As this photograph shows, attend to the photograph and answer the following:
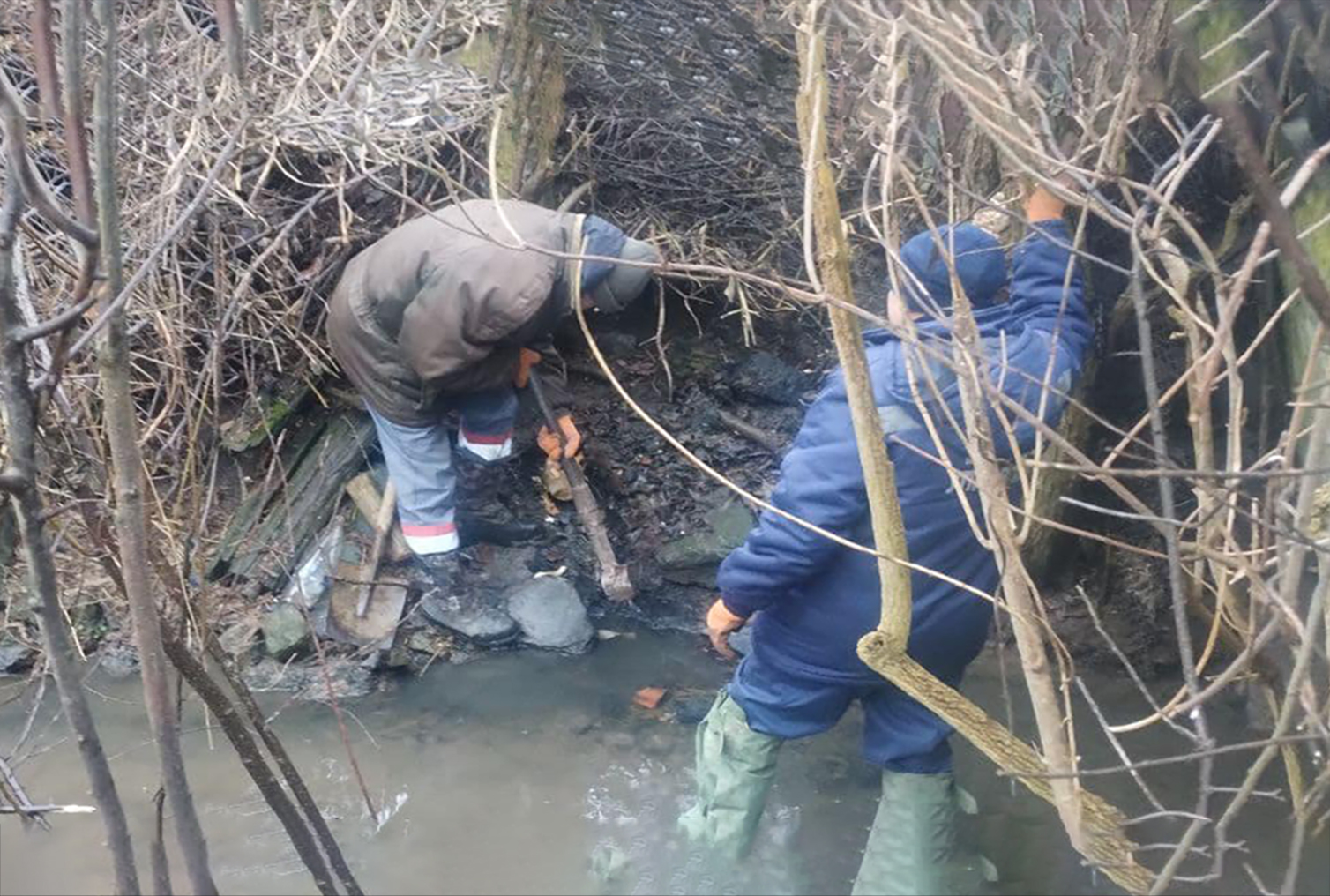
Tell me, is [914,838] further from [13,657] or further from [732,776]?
[13,657]

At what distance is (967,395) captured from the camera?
2047 millimetres

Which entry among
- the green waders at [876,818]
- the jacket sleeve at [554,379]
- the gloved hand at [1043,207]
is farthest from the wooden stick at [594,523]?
the gloved hand at [1043,207]

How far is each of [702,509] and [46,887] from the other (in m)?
3.02

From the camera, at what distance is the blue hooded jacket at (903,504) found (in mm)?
2865

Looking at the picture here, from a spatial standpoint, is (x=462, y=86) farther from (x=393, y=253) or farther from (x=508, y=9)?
(x=393, y=253)

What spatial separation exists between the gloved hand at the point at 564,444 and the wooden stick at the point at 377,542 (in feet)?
2.28

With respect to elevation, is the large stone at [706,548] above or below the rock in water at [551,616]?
above

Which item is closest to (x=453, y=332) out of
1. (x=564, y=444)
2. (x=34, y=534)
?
(x=564, y=444)

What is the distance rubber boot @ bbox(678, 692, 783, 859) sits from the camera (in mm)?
3432

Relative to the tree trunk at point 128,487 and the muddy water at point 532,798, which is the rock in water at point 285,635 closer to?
the muddy water at point 532,798

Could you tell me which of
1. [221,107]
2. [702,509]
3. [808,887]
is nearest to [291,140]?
[221,107]

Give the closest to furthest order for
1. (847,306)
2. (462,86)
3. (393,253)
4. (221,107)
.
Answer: (847,306), (393,253), (221,107), (462,86)

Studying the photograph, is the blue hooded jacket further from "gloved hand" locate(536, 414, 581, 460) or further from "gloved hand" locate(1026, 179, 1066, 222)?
"gloved hand" locate(536, 414, 581, 460)

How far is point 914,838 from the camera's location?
330 centimetres
